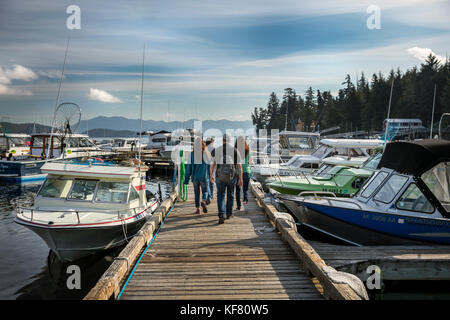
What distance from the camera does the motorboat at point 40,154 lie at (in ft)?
90.0

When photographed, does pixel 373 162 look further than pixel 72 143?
No

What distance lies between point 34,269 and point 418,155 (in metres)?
11.6

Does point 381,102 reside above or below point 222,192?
above

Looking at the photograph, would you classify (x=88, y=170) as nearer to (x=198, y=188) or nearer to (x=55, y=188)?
(x=55, y=188)

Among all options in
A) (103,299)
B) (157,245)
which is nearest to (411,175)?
(157,245)

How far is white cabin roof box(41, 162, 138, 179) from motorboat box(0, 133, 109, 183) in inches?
531

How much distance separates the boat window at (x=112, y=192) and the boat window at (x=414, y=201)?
7870 millimetres

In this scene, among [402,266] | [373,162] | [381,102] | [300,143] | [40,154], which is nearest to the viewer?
[402,266]

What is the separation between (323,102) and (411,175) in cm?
12750

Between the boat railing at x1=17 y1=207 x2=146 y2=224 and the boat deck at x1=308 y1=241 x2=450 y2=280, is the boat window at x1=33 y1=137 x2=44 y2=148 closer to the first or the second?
the boat railing at x1=17 y1=207 x2=146 y2=224

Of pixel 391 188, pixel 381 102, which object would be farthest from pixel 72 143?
pixel 381 102

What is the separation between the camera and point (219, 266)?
6.52m

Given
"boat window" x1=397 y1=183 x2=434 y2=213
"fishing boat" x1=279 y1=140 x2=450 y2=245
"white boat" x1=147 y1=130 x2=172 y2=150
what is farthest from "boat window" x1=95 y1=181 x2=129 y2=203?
"white boat" x1=147 y1=130 x2=172 y2=150

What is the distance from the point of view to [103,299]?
4781 millimetres
